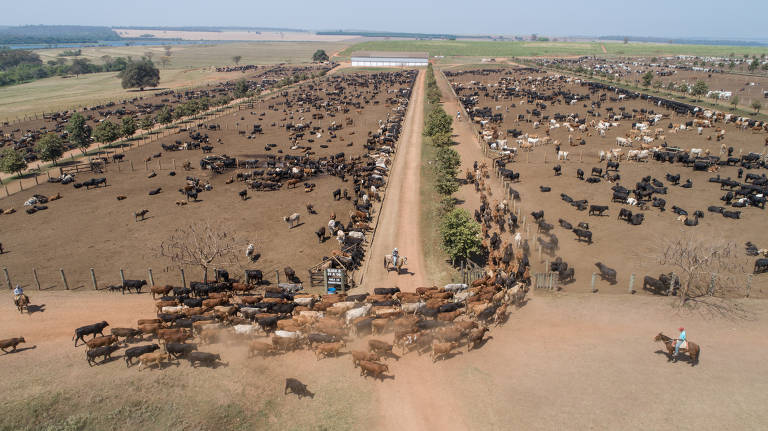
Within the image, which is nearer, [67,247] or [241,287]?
[241,287]

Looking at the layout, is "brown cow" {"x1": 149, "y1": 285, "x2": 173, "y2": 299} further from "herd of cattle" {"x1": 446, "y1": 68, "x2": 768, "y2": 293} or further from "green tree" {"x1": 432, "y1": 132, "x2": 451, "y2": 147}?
"green tree" {"x1": 432, "y1": 132, "x2": 451, "y2": 147}

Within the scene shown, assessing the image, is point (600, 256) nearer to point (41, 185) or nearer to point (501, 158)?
point (501, 158)

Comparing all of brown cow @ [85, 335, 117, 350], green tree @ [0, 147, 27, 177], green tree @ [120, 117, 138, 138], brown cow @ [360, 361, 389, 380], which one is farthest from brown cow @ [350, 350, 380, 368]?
green tree @ [120, 117, 138, 138]

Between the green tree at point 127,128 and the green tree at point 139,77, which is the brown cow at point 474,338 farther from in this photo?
the green tree at point 139,77

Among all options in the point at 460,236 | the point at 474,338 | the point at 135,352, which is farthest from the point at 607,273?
the point at 135,352

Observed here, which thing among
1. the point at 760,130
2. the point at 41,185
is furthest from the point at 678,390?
the point at 760,130
